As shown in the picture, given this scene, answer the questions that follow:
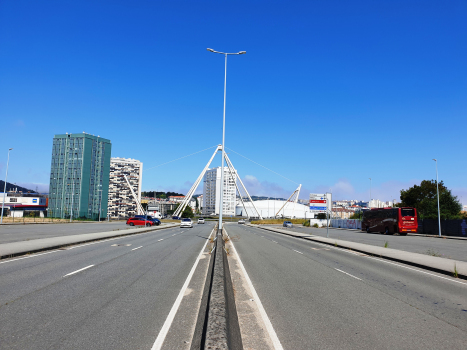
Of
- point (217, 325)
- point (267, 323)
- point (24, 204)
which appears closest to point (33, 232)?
point (267, 323)

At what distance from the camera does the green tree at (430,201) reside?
6888 cm

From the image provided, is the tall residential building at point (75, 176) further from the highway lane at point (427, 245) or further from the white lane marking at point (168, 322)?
the white lane marking at point (168, 322)

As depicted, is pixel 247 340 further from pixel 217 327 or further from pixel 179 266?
pixel 179 266

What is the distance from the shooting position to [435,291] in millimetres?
9914

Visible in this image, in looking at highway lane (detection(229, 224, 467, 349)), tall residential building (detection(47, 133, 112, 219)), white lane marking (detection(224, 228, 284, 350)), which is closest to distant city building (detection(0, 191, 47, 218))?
tall residential building (detection(47, 133, 112, 219))

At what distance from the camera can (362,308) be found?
7707 mm

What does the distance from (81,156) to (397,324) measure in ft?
463

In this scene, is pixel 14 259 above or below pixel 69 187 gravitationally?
below

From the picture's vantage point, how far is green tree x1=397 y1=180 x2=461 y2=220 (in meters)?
68.9

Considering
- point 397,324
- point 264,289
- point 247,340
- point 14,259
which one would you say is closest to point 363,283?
point 264,289

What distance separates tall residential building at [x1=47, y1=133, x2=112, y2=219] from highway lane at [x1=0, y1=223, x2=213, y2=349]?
128m

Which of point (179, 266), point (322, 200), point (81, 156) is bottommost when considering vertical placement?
point (179, 266)

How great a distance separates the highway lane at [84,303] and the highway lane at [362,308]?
7.23 feet

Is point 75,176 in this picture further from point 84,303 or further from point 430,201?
point 84,303
